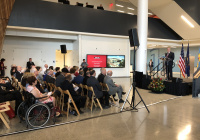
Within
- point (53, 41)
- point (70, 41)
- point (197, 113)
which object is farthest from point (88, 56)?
point (197, 113)

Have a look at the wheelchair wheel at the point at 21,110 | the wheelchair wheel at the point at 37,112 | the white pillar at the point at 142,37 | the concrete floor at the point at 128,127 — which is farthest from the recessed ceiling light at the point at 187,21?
the wheelchair wheel at the point at 21,110

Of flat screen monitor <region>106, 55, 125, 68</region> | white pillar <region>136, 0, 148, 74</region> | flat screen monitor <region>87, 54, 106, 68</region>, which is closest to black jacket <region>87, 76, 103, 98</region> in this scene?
white pillar <region>136, 0, 148, 74</region>

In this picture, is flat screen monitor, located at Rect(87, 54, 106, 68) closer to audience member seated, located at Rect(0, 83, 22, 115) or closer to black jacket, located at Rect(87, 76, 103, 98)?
black jacket, located at Rect(87, 76, 103, 98)

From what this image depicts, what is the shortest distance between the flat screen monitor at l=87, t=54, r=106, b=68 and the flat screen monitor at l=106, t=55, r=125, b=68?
1.54 ft

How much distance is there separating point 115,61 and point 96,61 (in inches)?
69.8

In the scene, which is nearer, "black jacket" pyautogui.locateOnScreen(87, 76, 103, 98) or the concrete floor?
the concrete floor

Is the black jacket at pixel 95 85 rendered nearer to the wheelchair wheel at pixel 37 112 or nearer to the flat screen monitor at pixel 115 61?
the wheelchair wheel at pixel 37 112

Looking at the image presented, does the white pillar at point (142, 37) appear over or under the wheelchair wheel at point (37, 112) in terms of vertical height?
over

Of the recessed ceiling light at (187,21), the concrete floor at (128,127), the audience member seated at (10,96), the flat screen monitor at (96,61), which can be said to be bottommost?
the concrete floor at (128,127)

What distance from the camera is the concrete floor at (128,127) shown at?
329 cm

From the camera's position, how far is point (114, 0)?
1819 centimetres

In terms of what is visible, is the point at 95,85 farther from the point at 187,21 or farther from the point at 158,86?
the point at 187,21

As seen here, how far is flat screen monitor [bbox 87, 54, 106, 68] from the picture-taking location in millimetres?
13264

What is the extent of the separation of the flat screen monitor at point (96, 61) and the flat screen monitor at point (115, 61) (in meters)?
0.47
